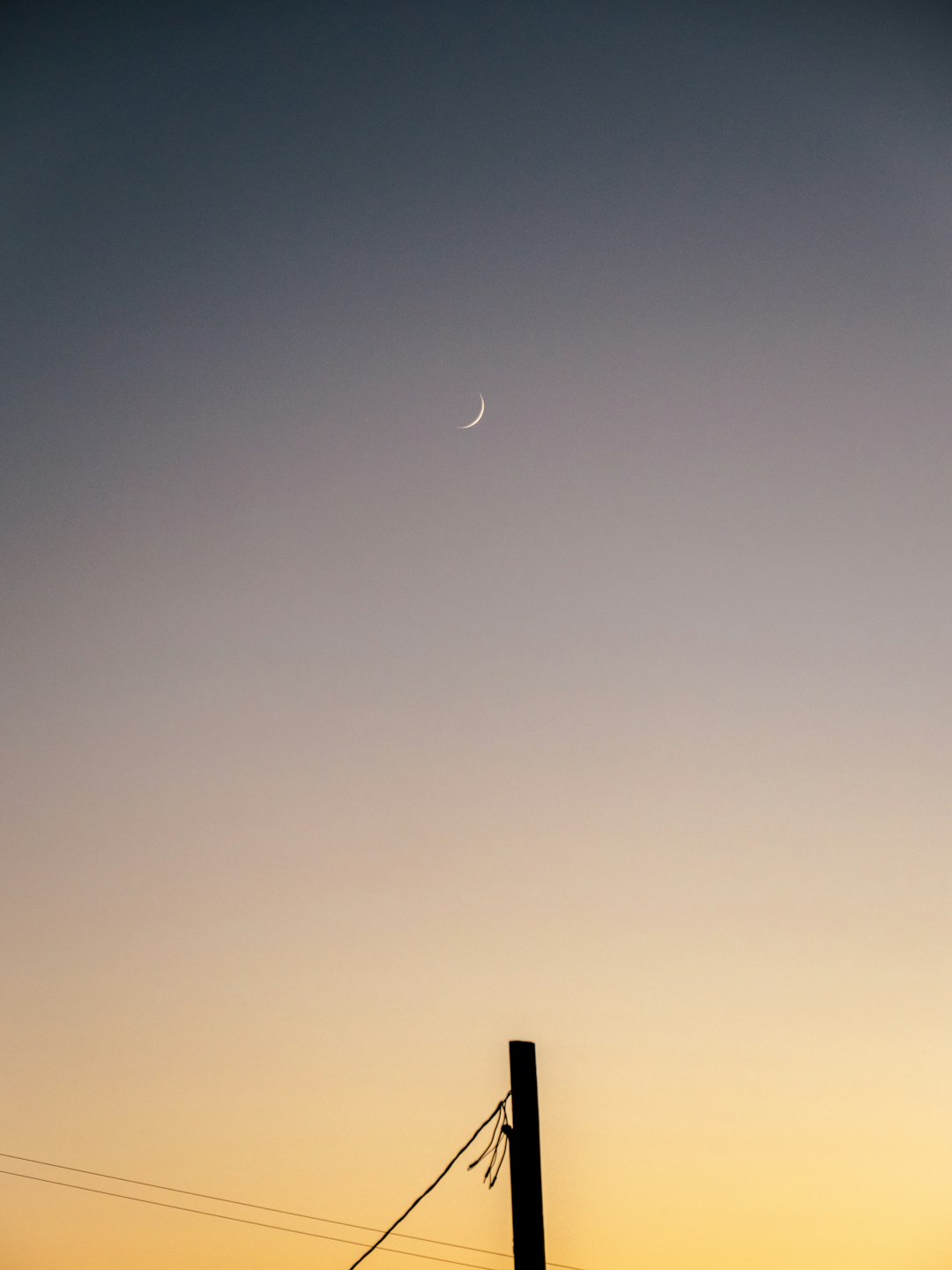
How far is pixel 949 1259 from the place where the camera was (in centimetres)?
3428

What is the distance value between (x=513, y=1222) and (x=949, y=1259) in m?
40.1

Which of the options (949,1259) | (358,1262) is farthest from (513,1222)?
(949,1259)

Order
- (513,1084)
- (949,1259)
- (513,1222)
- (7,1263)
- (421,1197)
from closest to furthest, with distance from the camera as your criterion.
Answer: (513,1222)
(513,1084)
(421,1197)
(949,1259)
(7,1263)

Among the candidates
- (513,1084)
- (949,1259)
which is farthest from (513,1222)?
(949,1259)

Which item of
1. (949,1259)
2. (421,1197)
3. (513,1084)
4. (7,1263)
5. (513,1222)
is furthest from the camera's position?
(7,1263)

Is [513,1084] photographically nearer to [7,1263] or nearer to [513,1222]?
[513,1222]

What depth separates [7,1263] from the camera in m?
59.8

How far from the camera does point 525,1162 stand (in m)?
7.58

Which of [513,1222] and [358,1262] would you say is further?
[358,1262]

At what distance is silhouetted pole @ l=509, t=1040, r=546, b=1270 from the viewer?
728cm

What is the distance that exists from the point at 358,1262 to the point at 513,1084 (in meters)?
3.22

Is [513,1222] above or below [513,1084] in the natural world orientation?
below

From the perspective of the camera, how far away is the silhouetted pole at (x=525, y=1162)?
7.28 meters

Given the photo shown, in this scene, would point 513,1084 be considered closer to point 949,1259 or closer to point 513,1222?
point 513,1222
